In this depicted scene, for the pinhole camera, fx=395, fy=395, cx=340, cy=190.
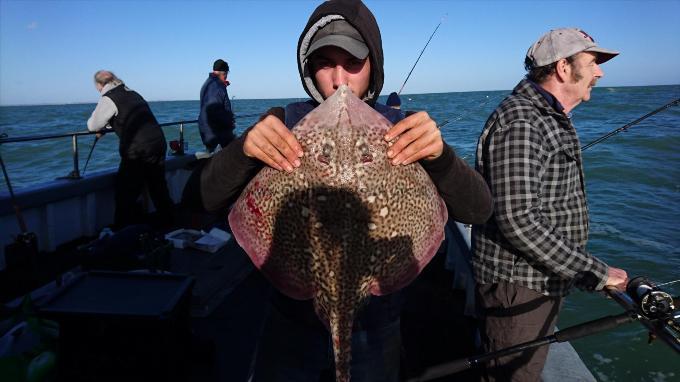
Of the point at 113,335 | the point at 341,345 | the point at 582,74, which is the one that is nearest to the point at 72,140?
the point at 113,335

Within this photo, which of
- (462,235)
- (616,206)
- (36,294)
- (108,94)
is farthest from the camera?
(616,206)

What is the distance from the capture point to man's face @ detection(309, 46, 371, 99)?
76.5 inches

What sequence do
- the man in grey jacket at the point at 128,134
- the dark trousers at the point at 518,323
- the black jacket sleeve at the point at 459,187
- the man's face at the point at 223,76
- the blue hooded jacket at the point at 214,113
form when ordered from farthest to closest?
1. the man's face at the point at 223,76
2. the blue hooded jacket at the point at 214,113
3. the man in grey jacket at the point at 128,134
4. the dark trousers at the point at 518,323
5. the black jacket sleeve at the point at 459,187

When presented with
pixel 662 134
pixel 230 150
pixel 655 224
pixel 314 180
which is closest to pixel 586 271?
pixel 314 180

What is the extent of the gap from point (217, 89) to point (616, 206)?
12.9 metres

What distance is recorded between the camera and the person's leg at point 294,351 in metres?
1.97

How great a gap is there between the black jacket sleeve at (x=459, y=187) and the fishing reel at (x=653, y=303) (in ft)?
3.43

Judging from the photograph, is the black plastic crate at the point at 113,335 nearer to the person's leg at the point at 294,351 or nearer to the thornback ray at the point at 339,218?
the person's leg at the point at 294,351

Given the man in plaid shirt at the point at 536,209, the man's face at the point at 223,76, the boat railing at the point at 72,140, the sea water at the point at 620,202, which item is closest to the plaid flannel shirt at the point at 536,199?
the man in plaid shirt at the point at 536,209

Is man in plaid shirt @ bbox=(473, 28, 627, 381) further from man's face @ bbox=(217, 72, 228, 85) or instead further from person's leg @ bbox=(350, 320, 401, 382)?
man's face @ bbox=(217, 72, 228, 85)

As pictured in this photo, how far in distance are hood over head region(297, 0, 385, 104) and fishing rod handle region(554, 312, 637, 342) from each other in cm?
A: 176

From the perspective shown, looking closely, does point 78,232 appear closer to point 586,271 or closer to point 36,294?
point 36,294

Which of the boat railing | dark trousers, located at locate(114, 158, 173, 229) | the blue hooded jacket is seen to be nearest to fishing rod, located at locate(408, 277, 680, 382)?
the boat railing

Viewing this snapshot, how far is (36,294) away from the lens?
4234 millimetres
